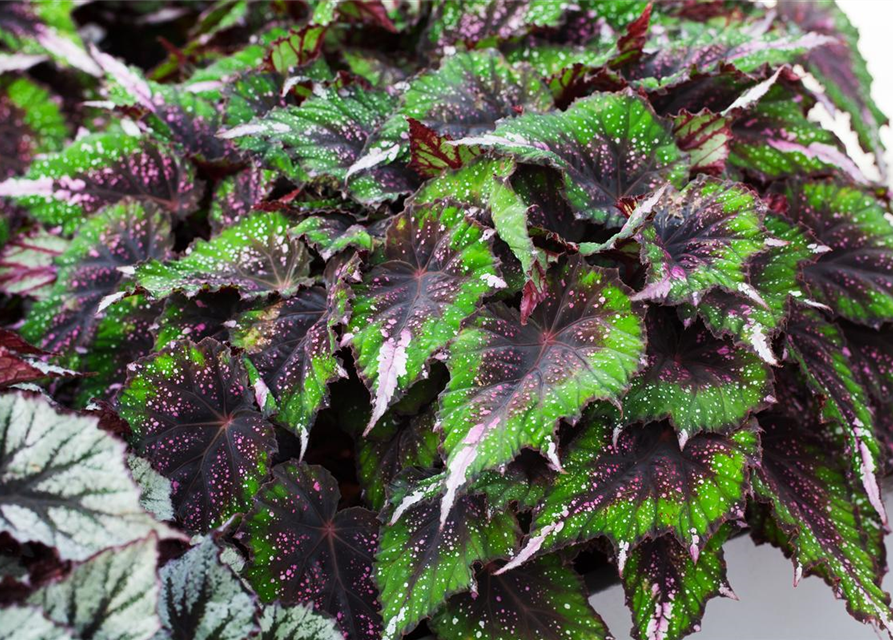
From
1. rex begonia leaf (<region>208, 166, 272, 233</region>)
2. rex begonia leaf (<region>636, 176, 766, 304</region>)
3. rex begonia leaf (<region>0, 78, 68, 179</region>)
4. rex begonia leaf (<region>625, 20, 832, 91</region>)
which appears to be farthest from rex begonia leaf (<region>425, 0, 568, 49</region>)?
rex begonia leaf (<region>0, 78, 68, 179</region>)

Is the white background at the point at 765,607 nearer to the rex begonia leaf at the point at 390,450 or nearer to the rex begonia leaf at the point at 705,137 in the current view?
the rex begonia leaf at the point at 390,450

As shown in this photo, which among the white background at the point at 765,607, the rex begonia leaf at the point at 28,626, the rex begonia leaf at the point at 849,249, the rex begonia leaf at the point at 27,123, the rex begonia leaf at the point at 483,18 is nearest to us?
the rex begonia leaf at the point at 28,626

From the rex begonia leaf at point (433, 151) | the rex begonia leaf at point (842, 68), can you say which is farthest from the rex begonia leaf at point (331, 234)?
the rex begonia leaf at point (842, 68)

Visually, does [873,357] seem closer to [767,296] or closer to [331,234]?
[767,296]

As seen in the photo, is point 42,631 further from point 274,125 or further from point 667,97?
point 667,97

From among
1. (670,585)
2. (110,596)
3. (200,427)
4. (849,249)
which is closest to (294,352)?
(200,427)

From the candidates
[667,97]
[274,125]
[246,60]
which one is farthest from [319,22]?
[667,97]

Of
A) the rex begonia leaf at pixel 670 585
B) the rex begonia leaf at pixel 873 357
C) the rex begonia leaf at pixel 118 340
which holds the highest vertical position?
the rex begonia leaf at pixel 873 357
